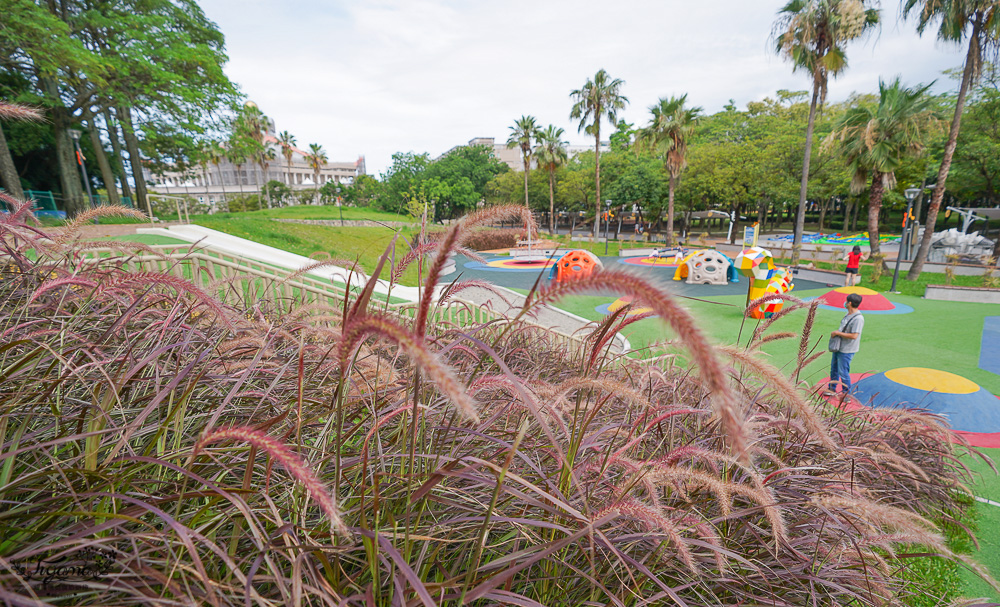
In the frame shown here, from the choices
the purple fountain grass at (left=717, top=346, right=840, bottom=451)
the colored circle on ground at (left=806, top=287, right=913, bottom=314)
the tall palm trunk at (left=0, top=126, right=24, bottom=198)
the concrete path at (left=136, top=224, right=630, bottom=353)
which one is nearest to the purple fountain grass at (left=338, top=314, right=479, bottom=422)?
the purple fountain grass at (left=717, top=346, right=840, bottom=451)

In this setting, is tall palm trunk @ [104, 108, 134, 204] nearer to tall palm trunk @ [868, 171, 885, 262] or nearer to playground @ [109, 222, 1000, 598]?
playground @ [109, 222, 1000, 598]

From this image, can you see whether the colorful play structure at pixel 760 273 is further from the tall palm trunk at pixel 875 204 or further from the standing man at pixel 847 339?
the tall palm trunk at pixel 875 204

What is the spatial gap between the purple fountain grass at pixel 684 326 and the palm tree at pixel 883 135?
88.5 ft

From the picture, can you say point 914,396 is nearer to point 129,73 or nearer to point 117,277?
point 117,277

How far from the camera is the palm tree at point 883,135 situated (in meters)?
19.6

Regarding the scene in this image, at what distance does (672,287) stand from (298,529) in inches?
49.3

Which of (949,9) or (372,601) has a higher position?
(949,9)

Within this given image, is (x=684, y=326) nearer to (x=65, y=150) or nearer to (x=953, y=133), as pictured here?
(x=953, y=133)

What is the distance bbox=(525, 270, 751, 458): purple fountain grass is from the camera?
64 centimetres

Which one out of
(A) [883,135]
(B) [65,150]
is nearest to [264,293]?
(B) [65,150]

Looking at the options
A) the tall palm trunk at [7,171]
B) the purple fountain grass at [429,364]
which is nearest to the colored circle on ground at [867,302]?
the purple fountain grass at [429,364]

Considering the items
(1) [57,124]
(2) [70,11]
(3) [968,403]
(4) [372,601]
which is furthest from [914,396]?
(2) [70,11]

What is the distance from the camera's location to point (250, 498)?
1.26m

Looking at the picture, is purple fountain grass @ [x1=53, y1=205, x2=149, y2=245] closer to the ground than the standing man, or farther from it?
farther from it
